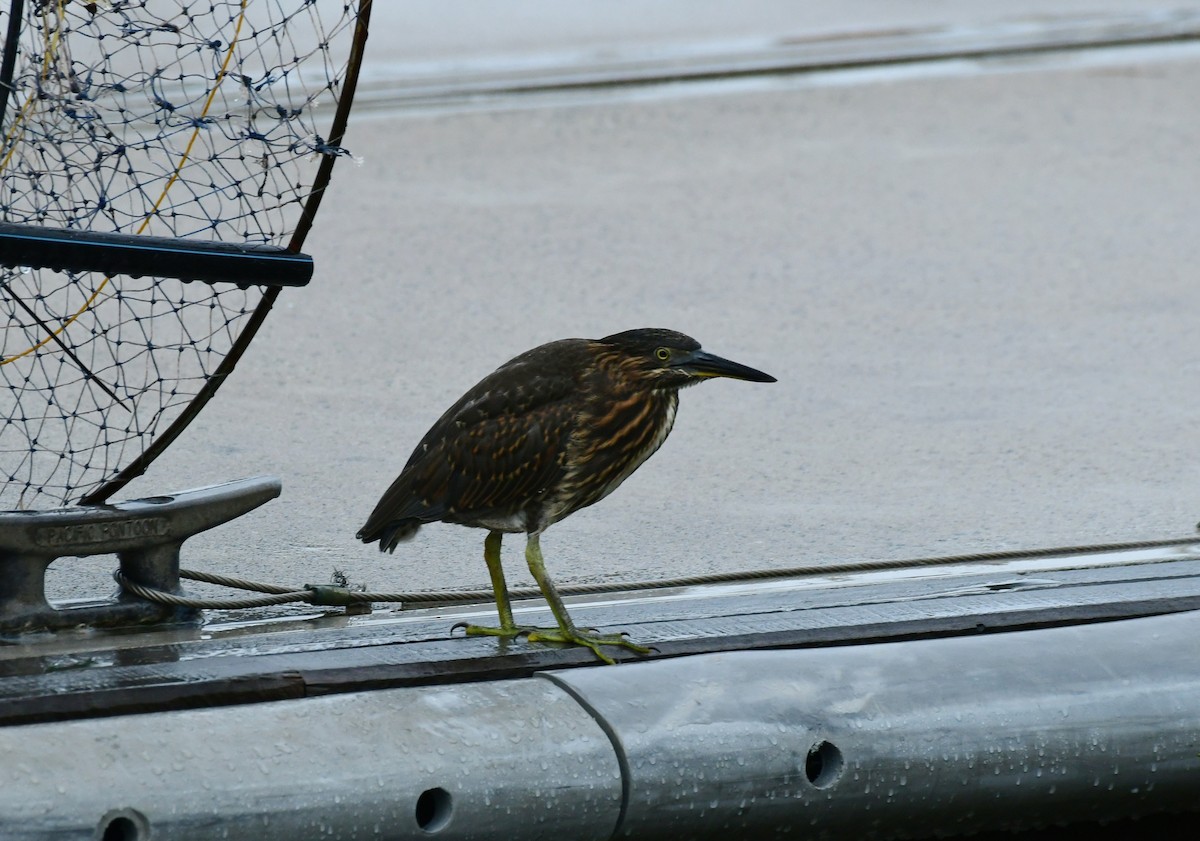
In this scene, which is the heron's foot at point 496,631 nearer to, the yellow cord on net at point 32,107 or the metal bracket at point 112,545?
the metal bracket at point 112,545

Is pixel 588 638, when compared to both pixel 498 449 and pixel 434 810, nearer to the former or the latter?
pixel 498 449

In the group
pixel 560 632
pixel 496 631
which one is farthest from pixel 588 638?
pixel 496 631

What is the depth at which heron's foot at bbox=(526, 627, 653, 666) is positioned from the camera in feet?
11.9

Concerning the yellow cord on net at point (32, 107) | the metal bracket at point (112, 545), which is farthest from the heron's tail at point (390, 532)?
the yellow cord on net at point (32, 107)

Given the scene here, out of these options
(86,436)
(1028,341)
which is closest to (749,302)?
(1028,341)

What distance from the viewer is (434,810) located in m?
3.15

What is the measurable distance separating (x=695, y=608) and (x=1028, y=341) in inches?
125

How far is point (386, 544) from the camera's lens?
3918mm

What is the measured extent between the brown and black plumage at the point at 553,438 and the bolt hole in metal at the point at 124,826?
1.04 m

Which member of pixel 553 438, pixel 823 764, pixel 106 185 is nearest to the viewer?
pixel 823 764

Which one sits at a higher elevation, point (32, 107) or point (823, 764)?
point (32, 107)

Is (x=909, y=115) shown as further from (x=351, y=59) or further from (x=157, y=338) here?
(x=351, y=59)

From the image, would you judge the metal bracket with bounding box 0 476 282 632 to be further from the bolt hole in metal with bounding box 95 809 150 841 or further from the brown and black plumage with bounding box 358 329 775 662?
the bolt hole in metal with bounding box 95 809 150 841

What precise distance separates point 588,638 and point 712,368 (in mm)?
593
